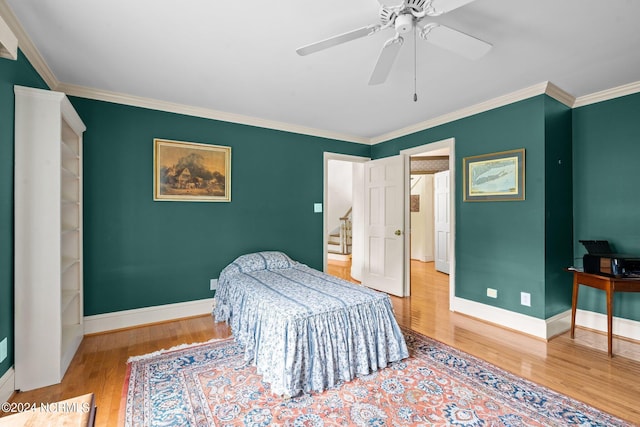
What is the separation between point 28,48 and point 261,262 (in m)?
2.66

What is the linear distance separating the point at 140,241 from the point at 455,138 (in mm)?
3906

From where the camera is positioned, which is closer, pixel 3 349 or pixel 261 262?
pixel 3 349

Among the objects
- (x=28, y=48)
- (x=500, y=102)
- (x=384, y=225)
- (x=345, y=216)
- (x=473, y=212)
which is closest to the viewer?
(x=28, y=48)

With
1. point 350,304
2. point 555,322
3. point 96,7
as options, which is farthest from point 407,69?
point 555,322

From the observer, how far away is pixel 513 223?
3.19 meters

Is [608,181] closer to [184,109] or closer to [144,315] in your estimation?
[184,109]

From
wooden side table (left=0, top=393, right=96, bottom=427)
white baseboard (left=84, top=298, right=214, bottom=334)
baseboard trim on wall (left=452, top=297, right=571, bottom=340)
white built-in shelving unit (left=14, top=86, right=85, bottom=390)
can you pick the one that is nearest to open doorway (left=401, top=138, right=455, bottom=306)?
baseboard trim on wall (left=452, top=297, right=571, bottom=340)

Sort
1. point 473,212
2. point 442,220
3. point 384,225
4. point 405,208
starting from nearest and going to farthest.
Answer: point 473,212
point 405,208
point 384,225
point 442,220

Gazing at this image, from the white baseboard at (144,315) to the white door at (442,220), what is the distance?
4800mm

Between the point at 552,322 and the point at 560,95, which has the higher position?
the point at 560,95

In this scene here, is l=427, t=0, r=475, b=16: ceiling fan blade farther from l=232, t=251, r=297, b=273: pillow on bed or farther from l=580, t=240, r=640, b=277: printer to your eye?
l=232, t=251, r=297, b=273: pillow on bed

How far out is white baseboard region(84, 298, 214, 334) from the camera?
3045 millimetres

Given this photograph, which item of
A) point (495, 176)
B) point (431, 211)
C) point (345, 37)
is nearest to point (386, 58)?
point (345, 37)

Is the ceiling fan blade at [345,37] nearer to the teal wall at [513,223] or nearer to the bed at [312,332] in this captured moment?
the bed at [312,332]
